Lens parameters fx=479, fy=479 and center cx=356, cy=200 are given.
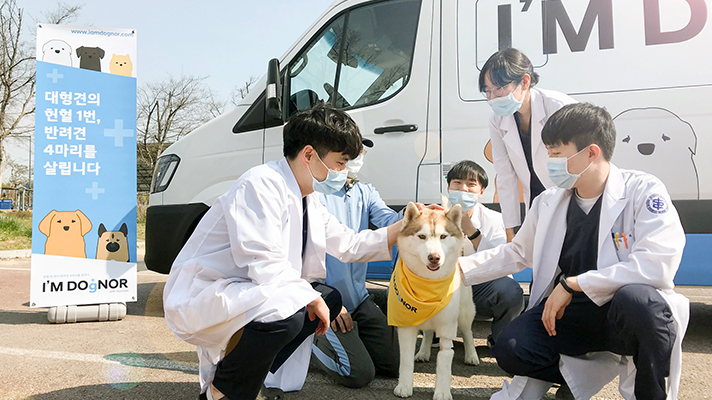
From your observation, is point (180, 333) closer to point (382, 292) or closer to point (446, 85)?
point (446, 85)

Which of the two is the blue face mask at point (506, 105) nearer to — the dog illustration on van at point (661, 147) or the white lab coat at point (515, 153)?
the white lab coat at point (515, 153)

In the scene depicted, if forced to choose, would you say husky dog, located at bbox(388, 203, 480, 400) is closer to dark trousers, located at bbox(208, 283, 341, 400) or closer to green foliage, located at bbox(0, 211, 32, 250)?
dark trousers, located at bbox(208, 283, 341, 400)

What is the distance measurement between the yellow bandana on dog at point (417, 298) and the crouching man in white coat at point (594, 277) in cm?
32

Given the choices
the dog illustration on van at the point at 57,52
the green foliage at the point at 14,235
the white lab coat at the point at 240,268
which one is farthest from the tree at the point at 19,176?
the white lab coat at the point at 240,268

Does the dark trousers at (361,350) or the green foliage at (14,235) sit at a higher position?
the green foliage at (14,235)

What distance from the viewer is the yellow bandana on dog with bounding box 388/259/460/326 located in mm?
2463

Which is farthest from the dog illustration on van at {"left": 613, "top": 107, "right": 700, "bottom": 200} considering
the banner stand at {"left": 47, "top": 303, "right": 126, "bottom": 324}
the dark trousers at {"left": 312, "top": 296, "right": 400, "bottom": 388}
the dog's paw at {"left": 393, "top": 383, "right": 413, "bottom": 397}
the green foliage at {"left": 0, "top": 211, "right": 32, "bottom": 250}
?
the green foliage at {"left": 0, "top": 211, "right": 32, "bottom": 250}

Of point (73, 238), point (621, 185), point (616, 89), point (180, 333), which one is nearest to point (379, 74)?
point (616, 89)

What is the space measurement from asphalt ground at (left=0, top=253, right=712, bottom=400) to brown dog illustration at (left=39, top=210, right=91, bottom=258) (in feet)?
2.02

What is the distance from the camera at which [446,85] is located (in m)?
3.64

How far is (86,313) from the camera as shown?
406 centimetres

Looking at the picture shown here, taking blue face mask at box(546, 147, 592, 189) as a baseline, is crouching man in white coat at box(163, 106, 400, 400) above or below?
below

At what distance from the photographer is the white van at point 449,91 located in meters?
3.12

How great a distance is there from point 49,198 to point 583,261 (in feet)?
13.4
